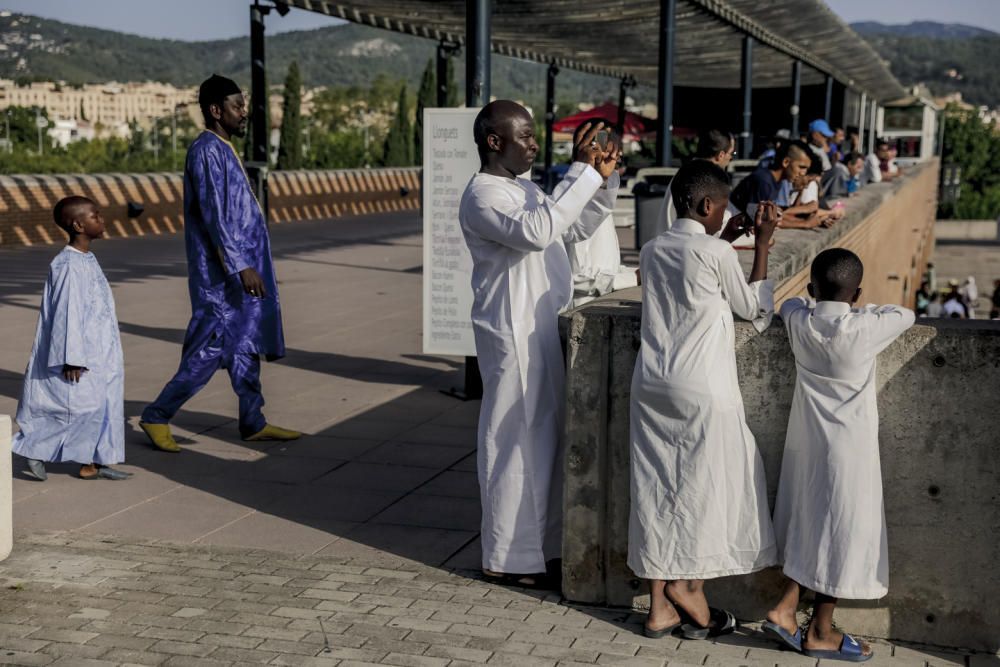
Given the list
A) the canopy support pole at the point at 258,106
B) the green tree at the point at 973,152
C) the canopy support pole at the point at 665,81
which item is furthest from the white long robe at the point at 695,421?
the green tree at the point at 973,152

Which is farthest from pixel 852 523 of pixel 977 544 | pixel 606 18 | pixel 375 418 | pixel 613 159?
pixel 606 18

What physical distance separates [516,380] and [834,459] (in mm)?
1222

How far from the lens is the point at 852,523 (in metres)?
4.30

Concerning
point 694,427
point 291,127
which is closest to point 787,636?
point 694,427

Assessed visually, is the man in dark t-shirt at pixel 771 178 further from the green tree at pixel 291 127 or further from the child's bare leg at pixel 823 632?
the green tree at pixel 291 127

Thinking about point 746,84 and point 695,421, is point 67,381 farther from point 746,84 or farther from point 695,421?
point 746,84

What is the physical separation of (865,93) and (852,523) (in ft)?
119

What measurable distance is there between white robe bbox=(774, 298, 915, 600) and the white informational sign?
433 centimetres

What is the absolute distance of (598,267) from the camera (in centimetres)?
722

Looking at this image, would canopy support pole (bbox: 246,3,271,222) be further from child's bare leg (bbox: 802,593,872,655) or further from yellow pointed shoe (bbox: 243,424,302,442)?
child's bare leg (bbox: 802,593,872,655)

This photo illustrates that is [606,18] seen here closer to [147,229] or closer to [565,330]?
[147,229]

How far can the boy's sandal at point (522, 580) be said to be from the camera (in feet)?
16.6

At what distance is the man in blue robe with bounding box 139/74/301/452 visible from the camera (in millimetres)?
7125

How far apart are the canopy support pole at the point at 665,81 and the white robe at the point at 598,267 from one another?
22.3ft
